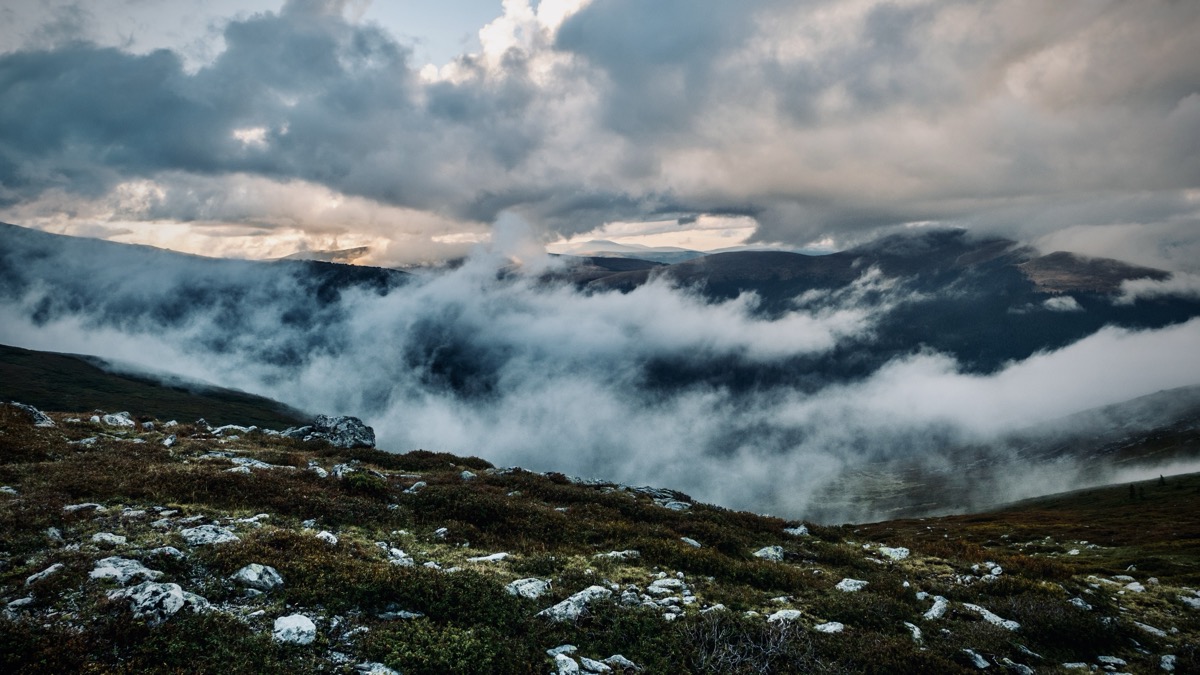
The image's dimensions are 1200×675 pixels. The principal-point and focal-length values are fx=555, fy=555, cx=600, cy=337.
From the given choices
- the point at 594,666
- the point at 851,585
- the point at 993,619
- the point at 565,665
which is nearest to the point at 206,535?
the point at 565,665

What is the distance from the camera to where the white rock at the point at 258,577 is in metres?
11.0

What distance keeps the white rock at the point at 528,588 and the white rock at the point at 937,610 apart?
10063mm

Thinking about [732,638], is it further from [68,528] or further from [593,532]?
[68,528]

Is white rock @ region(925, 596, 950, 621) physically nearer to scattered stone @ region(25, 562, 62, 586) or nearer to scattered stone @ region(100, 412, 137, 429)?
scattered stone @ region(25, 562, 62, 586)

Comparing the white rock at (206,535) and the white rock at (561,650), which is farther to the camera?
the white rock at (206,535)

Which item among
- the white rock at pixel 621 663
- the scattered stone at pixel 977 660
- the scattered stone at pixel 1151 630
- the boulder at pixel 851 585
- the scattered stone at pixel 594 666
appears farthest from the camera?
the boulder at pixel 851 585

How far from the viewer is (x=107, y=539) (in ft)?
39.7

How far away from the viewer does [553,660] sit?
9.79m

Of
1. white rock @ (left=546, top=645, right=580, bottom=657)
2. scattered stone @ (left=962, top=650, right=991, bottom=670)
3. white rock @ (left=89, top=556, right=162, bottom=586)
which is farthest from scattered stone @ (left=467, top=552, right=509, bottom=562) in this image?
scattered stone @ (left=962, top=650, right=991, bottom=670)

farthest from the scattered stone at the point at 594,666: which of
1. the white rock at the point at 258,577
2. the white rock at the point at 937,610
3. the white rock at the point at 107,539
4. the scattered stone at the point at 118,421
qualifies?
the scattered stone at the point at 118,421

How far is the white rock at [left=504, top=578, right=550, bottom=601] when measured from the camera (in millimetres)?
12500

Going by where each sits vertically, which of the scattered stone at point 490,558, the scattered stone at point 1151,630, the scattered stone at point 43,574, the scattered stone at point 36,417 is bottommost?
the scattered stone at point 1151,630

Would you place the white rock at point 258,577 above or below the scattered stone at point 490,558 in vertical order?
above

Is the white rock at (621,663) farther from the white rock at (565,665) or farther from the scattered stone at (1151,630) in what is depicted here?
the scattered stone at (1151,630)
